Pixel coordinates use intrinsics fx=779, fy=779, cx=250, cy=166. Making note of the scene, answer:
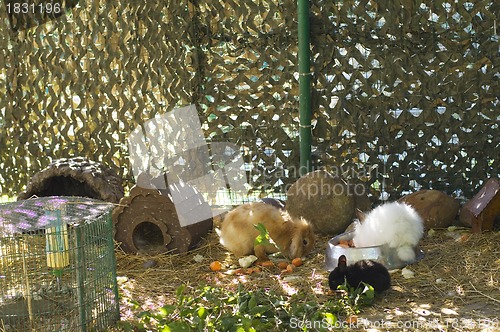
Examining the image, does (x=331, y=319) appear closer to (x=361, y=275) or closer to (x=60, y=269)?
(x=361, y=275)

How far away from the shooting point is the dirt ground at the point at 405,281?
4480mm

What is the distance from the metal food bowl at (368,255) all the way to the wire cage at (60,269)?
1.60 metres

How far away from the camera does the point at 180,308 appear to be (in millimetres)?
4496

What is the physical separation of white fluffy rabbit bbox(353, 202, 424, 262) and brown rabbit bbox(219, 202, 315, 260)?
18.2 inches

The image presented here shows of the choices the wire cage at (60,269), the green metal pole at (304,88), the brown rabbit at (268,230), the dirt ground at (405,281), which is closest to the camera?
the wire cage at (60,269)

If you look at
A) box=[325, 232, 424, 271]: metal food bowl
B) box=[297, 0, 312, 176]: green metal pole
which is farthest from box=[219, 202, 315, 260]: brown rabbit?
box=[297, 0, 312, 176]: green metal pole

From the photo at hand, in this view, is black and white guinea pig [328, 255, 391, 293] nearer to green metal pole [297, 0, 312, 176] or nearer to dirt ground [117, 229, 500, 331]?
dirt ground [117, 229, 500, 331]

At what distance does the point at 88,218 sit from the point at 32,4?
371 centimetres

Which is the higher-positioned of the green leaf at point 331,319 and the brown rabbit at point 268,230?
the brown rabbit at point 268,230

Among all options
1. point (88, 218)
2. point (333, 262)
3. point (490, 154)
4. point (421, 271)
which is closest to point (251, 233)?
point (333, 262)

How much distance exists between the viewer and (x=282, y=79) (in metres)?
6.78

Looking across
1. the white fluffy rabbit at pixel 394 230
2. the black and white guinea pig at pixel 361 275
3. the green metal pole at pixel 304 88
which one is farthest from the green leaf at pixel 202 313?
the green metal pole at pixel 304 88

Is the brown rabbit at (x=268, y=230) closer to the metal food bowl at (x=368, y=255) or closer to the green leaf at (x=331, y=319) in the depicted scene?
the metal food bowl at (x=368, y=255)

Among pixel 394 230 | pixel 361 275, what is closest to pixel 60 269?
pixel 361 275
